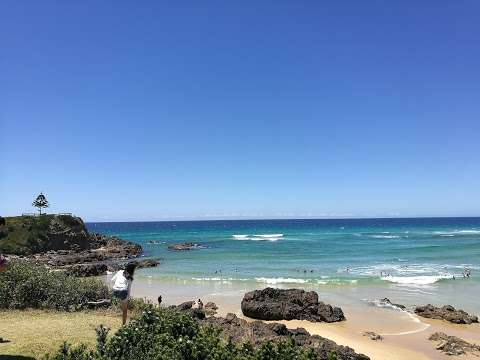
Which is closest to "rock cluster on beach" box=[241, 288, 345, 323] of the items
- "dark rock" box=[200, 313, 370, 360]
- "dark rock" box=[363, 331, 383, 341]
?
"dark rock" box=[363, 331, 383, 341]

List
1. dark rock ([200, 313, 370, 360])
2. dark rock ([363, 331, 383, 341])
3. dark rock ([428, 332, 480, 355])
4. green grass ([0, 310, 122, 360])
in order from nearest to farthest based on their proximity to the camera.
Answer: green grass ([0, 310, 122, 360]), dark rock ([200, 313, 370, 360]), dark rock ([428, 332, 480, 355]), dark rock ([363, 331, 383, 341])

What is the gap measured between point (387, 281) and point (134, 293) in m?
18.5

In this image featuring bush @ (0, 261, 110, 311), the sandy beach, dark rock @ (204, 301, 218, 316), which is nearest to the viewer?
bush @ (0, 261, 110, 311)

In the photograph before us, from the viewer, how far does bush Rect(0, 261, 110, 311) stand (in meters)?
15.9

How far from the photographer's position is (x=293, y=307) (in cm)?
2292

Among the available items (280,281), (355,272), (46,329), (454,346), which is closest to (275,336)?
(46,329)

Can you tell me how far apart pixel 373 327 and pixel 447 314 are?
4203 millimetres

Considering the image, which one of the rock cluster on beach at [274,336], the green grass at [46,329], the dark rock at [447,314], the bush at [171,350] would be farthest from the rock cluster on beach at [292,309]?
the bush at [171,350]

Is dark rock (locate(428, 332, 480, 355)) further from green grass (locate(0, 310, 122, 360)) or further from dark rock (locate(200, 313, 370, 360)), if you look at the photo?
green grass (locate(0, 310, 122, 360))

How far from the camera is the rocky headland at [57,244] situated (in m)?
55.3

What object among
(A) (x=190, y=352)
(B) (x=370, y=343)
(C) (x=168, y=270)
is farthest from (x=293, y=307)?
(C) (x=168, y=270)

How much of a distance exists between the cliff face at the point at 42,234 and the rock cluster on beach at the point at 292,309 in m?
43.5

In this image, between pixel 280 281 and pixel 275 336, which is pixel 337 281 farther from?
pixel 275 336

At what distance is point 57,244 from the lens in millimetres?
64188
